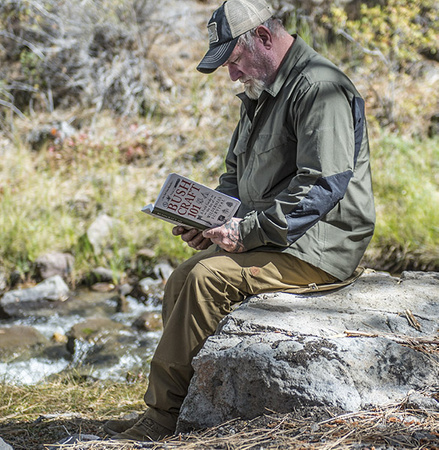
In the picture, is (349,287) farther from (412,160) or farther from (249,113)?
(412,160)

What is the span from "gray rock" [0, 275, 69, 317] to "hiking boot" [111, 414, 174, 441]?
3710 mm

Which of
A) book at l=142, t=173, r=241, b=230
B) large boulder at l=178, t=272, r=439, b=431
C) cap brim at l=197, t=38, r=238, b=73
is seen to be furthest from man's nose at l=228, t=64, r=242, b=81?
large boulder at l=178, t=272, r=439, b=431

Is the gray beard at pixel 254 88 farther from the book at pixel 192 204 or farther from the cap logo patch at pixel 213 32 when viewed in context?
the book at pixel 192 204

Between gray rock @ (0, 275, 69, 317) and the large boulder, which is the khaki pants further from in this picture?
gray rock @ (0, 275, 69, 317)

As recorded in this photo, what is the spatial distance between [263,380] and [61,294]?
14.7ft

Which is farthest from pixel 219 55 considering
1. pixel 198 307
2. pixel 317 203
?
pixel 198 307

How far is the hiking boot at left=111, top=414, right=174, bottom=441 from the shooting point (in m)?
2.59

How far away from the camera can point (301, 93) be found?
106 inches

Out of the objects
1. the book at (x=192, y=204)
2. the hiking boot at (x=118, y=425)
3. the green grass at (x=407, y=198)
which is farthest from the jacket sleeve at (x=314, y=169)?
the green grass at (x=407, y=198)

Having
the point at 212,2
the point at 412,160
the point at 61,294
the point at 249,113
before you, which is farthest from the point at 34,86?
the point at 249,113

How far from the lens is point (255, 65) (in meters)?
2.85

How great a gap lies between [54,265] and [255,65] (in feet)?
14.6

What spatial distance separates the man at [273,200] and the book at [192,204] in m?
0.06

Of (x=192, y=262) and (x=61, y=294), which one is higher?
(x=192, y=262)
